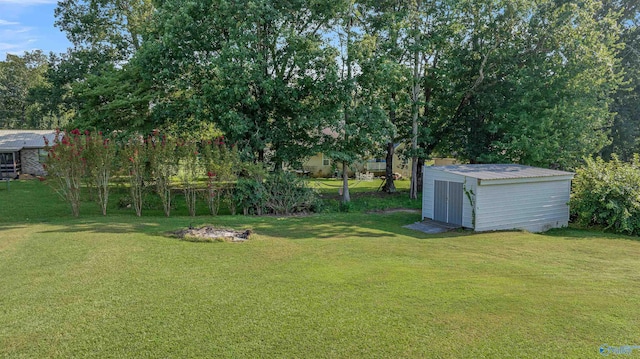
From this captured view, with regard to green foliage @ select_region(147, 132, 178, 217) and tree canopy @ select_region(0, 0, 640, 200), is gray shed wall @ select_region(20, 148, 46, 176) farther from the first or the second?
green foliage @ select_region(147, 132, 178, 217)

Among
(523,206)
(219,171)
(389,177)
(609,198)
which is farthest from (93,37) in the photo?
(609,198)

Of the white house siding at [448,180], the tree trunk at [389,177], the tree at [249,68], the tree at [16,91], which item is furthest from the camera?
the tree at [16,91]

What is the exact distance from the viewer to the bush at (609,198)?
11961 millimetres

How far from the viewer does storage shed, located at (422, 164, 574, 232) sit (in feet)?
37.4

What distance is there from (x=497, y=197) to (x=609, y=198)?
3.98 m

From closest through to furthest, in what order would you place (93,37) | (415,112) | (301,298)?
(301,298) < (415,112) < (93,37)

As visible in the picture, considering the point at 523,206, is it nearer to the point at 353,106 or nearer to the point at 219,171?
the point at 353,106

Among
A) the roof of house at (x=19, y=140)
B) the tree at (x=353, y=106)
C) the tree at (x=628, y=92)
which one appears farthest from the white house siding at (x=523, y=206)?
the roof of house at (x=19, y=140)

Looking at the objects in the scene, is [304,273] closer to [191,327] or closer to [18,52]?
[191,327]

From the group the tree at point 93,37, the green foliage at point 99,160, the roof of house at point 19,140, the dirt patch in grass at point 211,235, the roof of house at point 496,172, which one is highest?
the tree at point 93,37

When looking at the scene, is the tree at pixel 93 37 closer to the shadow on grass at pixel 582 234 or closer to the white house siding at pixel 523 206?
the white house siding at pixel 523 206

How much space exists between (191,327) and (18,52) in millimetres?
56736

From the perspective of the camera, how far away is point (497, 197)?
→ 11.6 metres

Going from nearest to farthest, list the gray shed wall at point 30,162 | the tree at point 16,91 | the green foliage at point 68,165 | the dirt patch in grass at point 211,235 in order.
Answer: the dirt patch in grass at point 211,235
the green foliage at point 68,165
the gray shed wall at point 30,162
the tree at point 16,91
